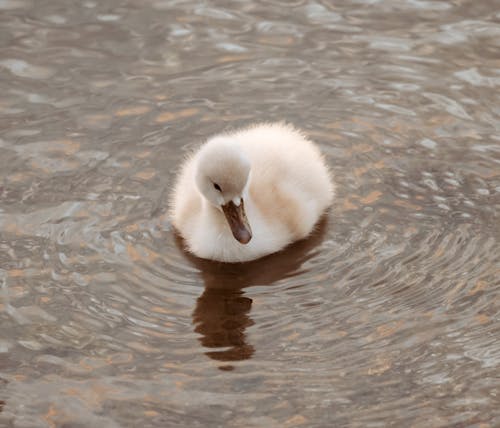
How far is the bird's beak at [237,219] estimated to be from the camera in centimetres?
482

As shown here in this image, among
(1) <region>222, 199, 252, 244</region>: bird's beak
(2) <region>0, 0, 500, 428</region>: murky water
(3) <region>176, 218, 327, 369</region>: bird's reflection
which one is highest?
(1) <region>222, 199, 252, 244</region>: bird's beak

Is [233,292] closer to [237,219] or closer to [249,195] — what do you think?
[237,219]

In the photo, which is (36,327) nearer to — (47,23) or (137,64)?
(137,64)

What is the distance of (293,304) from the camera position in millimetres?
4602

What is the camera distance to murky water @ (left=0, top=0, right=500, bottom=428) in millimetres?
4117

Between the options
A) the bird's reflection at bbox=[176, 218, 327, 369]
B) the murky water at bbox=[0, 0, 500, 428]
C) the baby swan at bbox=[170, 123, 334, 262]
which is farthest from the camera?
the baby swan at bbox=[170, 123, 334, 262]

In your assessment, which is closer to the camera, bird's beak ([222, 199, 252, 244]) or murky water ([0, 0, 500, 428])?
murky water ([0, 0, 500, 428])

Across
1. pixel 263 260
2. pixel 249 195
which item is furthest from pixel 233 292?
pixel 249 195

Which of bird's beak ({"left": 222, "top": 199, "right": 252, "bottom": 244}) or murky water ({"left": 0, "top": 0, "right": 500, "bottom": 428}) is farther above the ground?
bird's beak ({"left": 222, "top": 199, "right": 252, "bottom": 244})

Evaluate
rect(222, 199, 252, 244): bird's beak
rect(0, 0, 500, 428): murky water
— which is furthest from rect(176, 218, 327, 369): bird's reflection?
rect(222, 199, 252, 244): bird's beak

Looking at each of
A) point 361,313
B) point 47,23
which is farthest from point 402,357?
point 47,23

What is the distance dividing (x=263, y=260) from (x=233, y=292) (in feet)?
0.92

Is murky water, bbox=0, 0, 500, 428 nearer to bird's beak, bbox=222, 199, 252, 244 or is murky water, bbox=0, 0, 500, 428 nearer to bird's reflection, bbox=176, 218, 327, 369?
bird's reflection, bbox=176, 218, 327, 369

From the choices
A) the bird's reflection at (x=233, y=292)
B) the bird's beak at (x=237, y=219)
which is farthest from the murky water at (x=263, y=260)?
the bird's beak at (x=237, y=219)
